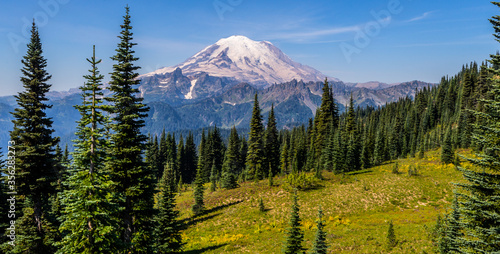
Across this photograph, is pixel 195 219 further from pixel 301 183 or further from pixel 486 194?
pixel 486 194

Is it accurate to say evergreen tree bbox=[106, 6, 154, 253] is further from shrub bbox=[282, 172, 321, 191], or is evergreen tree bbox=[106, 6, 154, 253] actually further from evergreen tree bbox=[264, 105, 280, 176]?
evergreen tree bbox=[264, 105, 280, 176]

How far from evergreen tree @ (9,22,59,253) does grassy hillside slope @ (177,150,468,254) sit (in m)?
15.2

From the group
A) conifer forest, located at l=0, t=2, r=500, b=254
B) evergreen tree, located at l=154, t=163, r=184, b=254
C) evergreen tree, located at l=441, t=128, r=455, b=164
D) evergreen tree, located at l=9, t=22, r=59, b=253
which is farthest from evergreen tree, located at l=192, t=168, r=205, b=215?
evergreen tree, located at l=441, t=128, r=455, b=164

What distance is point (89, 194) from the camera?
13523 millimetres

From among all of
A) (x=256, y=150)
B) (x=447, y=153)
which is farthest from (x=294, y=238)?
(x=447, y=153)

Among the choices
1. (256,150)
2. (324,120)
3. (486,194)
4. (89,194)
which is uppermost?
(324,120)

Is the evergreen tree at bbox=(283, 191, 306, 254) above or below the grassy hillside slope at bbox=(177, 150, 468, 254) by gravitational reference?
above

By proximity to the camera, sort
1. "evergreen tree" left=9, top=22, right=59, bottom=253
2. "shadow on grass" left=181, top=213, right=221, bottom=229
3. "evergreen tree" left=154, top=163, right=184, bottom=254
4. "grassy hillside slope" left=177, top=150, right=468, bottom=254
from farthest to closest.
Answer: "shadow on grass" left=181, top=213, right=221, bottom=229 < "grassy hillside slope" left=177, top=150, right=468, bottom=254 < "evergreen tree" left=154, top=163, right=184, bottom=254 < "evergreen tree" left=9, top=22, right=59, bottom=253

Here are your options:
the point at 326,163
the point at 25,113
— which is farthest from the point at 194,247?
the point at 326,163

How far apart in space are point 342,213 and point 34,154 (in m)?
37.6

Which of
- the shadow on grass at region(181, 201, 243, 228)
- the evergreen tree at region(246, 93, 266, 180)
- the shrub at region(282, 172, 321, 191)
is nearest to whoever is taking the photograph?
the shadow on grass at region(181, 201, 243, 228)

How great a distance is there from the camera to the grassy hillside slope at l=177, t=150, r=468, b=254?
90.7 ft

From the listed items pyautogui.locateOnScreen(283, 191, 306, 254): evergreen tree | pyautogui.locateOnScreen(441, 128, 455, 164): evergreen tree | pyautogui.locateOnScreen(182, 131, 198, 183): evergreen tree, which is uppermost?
pyautogui.locateOnScreen(441, 128, 455, 164): evergreen tree

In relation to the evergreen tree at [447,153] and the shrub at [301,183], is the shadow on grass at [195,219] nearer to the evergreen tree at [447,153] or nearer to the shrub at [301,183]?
the shrub at [301,183]
